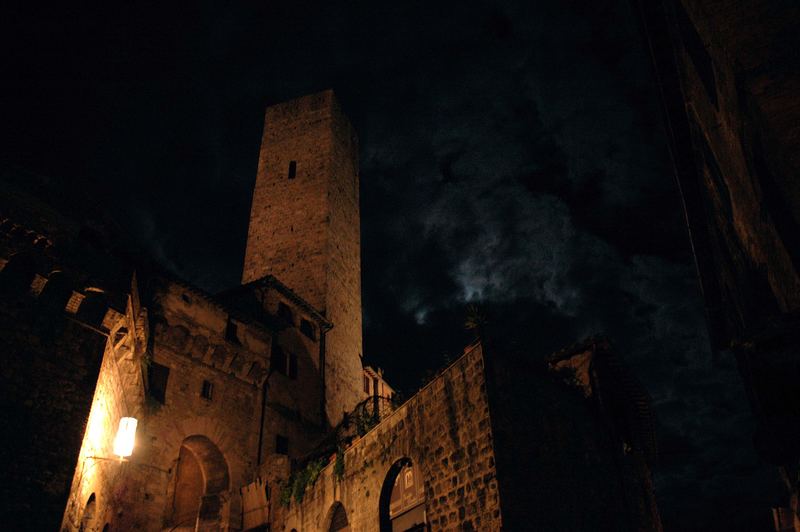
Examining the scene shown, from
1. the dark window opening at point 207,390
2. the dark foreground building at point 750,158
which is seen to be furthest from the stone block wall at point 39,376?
the dark foreground building at point 750,158

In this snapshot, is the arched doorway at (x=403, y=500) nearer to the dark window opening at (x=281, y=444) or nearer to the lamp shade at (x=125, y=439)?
the lamp shade at (x=125, y=439)

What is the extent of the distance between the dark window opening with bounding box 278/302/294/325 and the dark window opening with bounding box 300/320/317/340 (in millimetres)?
599

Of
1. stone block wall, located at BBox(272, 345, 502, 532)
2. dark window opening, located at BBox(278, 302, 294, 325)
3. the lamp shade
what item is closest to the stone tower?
dark window opening, located at BBox(278, 302, 294, 325)

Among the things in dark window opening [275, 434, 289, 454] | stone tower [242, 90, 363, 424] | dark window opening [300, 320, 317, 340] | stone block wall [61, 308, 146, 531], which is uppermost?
stone tower [242, 90, 363, 424]

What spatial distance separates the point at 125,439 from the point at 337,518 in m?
4.96

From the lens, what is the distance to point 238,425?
16750 millimetres

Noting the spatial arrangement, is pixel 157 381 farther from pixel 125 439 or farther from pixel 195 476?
pixel 125 439

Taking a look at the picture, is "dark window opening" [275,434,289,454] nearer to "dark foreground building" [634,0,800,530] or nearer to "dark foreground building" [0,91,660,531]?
"dark foreground building" [0,91,660,531]

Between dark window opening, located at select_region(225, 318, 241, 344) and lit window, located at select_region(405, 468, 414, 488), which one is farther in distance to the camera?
dark window opening, located at select_region(225, 318, 241, 344)

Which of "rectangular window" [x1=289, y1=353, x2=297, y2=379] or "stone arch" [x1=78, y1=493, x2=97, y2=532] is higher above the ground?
"rectangular window" [x1=289, y1=353, x2=297, y2=379]

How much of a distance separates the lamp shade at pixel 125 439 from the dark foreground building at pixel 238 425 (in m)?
0.04

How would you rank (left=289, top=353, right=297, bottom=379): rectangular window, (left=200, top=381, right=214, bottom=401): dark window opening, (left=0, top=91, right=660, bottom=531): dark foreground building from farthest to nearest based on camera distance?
(left=289, top=353, right=297, bottom=379): rectangular window, (left=200, top=381, right=214, bottom=401): dark window opening, (left=0, top=91, right=660, bottom=531): dark foreground building

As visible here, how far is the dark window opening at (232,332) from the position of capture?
1770 centimetres

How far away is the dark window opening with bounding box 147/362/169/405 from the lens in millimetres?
14586
